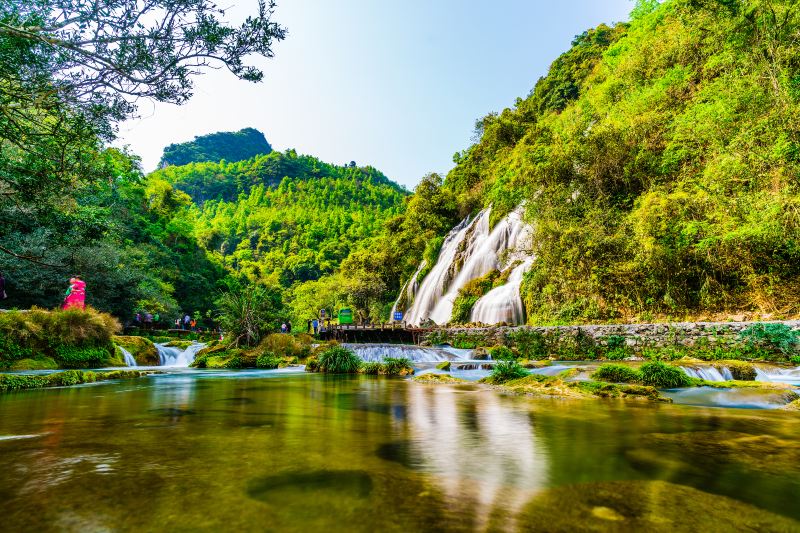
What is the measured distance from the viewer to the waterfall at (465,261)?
2509cm

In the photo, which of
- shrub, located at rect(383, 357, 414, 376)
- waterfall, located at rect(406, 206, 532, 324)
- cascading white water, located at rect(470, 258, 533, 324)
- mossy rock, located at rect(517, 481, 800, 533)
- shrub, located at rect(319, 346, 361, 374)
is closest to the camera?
mossy rock, located at rect(517, 481, 800, 533)

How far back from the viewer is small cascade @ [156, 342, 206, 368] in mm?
17875

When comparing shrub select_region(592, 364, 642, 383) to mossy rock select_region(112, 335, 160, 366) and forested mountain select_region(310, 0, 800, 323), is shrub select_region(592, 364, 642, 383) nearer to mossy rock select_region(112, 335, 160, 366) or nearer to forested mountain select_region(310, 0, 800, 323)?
forested mountain select_region(310, 0, 800, 323)

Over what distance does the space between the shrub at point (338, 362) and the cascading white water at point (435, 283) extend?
1593cm

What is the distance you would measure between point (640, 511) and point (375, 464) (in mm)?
1667

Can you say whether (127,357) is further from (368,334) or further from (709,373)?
(709,373)

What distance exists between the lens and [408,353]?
1783 cm

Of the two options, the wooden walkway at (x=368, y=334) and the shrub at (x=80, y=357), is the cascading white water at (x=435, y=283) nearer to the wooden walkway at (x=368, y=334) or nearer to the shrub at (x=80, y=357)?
the wooden walkway at (x=368, y=334)

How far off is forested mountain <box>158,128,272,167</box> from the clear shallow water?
158124mm

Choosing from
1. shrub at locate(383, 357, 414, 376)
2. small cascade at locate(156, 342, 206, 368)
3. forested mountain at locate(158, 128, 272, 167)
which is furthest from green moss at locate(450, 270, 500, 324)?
forested mountain at locate(158, 128, 272, 167)

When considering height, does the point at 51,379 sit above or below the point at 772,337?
below

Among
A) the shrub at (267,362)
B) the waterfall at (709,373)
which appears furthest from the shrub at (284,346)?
the waterfall at (709,373)

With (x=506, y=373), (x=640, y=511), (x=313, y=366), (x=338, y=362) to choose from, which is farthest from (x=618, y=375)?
(x=313, y=366)

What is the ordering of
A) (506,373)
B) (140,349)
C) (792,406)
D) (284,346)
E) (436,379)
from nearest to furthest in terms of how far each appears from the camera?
(792,406) < (506,373) < (436,379) < (140,349) < (284,346)
